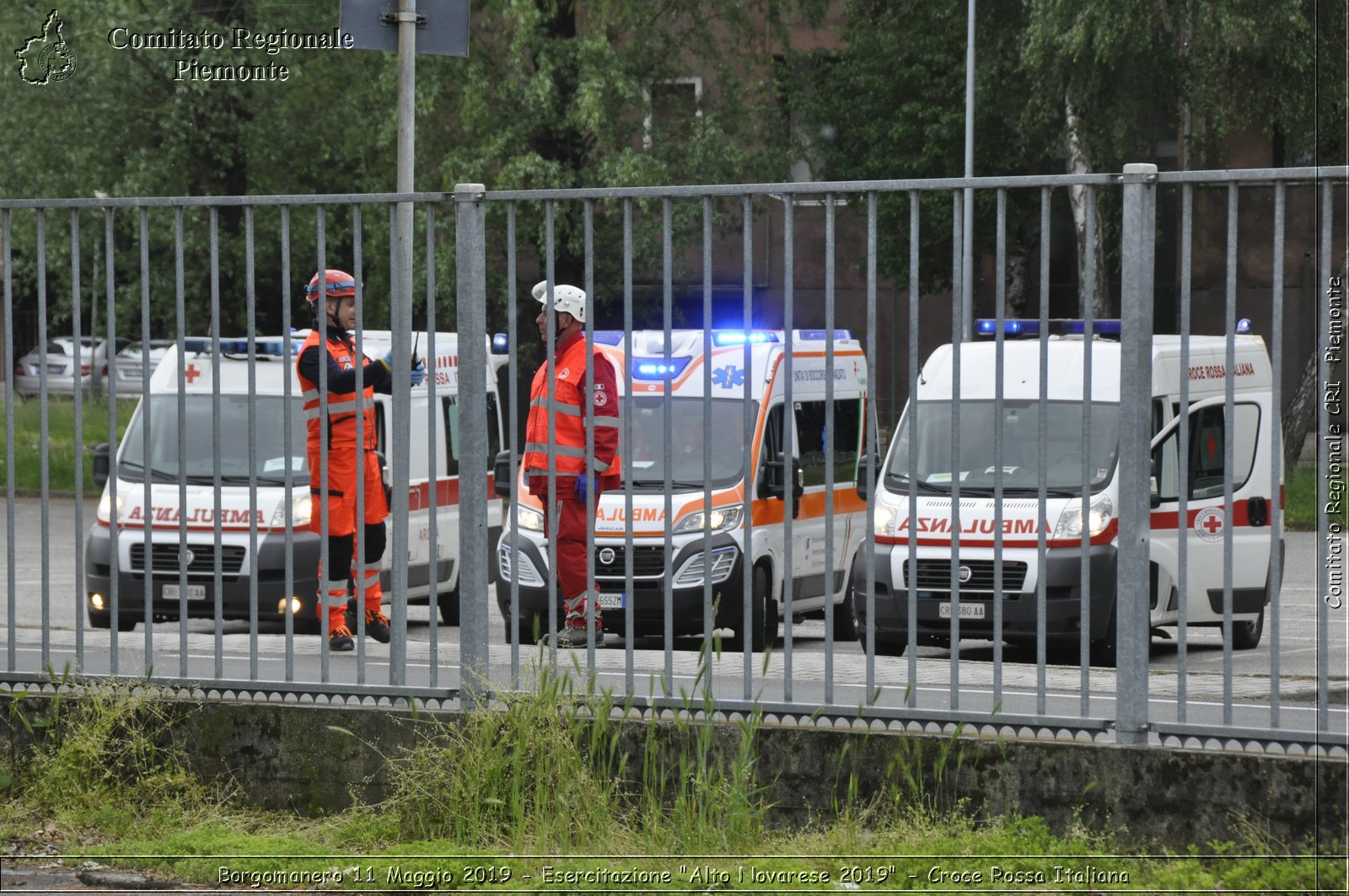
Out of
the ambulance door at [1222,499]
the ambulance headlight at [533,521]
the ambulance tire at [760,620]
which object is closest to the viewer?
the ambulance door at [1222,499]

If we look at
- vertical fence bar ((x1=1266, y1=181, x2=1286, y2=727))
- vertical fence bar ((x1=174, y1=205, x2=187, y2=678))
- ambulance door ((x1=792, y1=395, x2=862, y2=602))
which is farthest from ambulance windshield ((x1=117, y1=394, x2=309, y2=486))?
vertical fence bar ((x1=1266, y1=181, x2=1286, y2=727))

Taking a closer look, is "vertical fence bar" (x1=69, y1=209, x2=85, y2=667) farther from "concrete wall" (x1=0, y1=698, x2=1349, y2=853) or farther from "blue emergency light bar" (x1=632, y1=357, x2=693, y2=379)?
"blue emergency light bar" (x1=632, y1=357, x2=693, y2=379)

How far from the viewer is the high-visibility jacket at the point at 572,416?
6.24m

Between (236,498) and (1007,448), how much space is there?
3027 mm

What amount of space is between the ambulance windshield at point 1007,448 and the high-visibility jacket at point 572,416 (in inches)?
45.2

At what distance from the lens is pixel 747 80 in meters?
27.0

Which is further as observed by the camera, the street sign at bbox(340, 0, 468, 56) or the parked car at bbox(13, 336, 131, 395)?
the street sign at bbox(340, 0, 468, 56)

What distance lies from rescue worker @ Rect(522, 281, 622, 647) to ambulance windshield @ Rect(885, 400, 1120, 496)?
3.76 feet

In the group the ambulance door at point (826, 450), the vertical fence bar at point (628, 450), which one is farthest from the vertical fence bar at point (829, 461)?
the vertical fence bar at point (628, 450)

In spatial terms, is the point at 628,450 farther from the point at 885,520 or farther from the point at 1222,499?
the point at 1222,499

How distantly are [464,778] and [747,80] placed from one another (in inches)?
888

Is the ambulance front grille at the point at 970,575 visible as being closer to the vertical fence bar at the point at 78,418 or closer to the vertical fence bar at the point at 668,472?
the vertical fence bar at the point at 668,472

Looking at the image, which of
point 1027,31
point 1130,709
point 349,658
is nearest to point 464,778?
point 349,658

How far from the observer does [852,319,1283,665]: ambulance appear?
554cm
